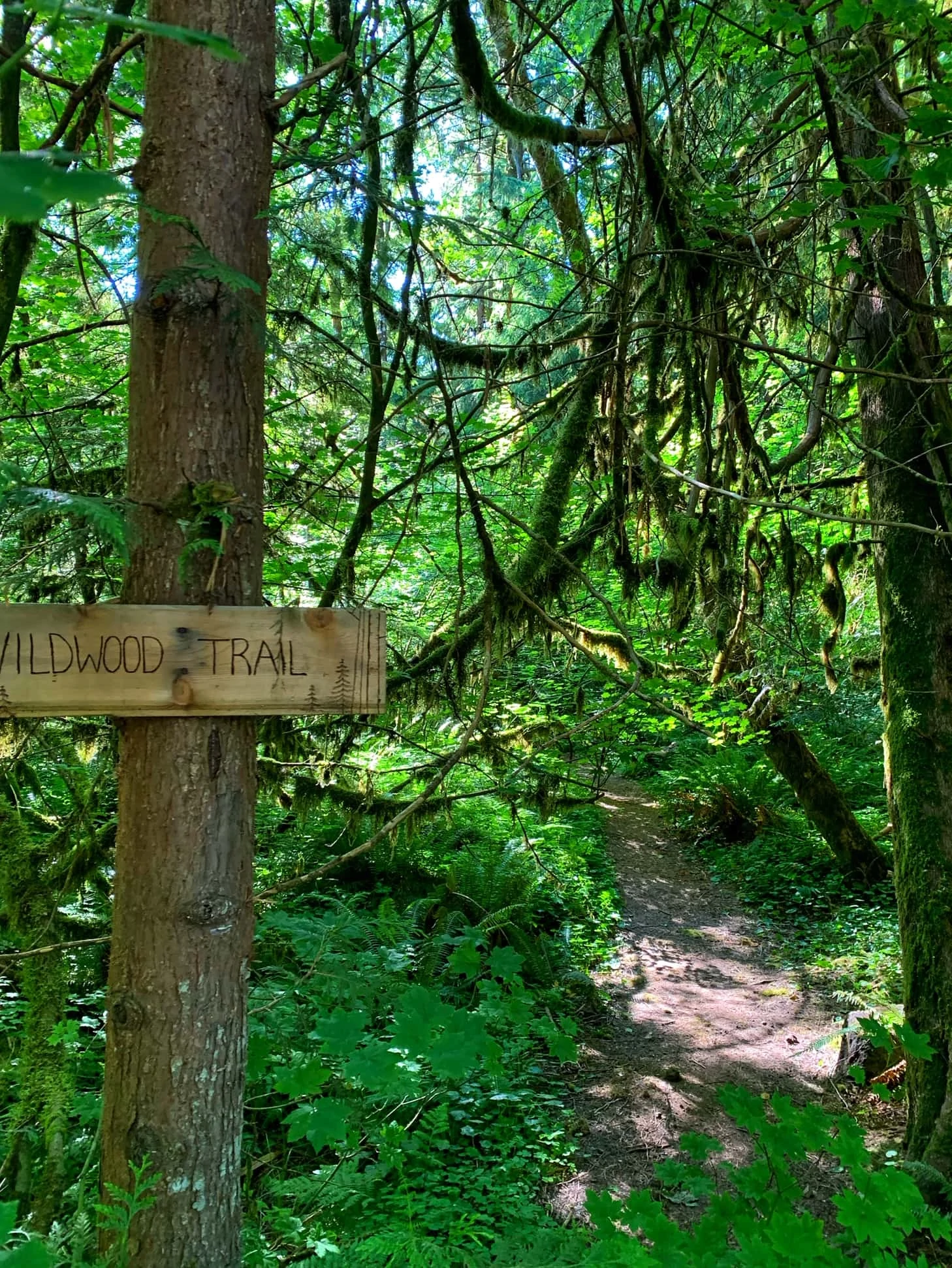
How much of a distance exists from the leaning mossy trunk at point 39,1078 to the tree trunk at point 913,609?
3.21 m

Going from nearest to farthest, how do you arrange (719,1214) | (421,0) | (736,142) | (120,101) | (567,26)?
(719,1214) < (736,142) < (120,101) < (421,0) < (567,26)

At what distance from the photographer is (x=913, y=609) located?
3615 mm

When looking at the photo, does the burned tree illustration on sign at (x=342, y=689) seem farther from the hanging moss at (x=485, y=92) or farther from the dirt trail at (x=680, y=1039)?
the dirt trail at (x=680, y=1039)

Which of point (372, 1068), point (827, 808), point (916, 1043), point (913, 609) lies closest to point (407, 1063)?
point (372, 1068)

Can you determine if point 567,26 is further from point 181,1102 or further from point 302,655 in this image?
point 181,1102

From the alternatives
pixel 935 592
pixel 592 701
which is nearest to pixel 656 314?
pixel 935 592

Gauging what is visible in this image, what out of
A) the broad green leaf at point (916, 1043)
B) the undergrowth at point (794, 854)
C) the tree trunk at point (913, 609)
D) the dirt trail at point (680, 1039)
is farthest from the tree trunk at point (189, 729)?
the undergrowth at point (794, 854)

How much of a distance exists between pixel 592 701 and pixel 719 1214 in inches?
319

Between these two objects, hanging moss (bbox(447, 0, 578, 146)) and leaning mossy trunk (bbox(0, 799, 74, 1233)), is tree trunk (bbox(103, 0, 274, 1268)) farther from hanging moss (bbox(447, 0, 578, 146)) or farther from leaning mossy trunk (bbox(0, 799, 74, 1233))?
hanging moss (bbox(447, 0, 578, 146))

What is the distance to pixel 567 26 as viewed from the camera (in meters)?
6.07

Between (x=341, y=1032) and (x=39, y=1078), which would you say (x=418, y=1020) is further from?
(x=39, y=1078)

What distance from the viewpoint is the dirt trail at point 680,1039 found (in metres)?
3.90

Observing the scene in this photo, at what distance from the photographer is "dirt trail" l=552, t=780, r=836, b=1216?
3902 millimetres

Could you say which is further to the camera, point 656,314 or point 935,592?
point 935,592
